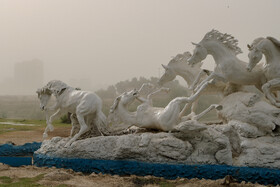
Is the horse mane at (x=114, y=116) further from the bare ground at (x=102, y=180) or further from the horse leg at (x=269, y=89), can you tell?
the horse leg at (x=269, y=89)

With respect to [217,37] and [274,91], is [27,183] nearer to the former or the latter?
[217,37]

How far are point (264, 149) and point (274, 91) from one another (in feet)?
5.53

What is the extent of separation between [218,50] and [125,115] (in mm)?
2412

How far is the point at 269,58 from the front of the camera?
5367 mm

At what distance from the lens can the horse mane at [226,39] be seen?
574 cm

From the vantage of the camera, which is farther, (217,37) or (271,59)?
(217,37)

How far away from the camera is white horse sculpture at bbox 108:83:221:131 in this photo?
17.2ft

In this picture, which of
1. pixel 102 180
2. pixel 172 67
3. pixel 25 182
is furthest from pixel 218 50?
pixel 25 182

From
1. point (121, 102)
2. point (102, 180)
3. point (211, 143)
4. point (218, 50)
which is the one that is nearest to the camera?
point (102, 180)

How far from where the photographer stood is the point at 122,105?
5.86 meters

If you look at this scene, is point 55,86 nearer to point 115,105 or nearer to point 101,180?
point 115,105

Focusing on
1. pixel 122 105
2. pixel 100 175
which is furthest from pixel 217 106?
pixel 100 175

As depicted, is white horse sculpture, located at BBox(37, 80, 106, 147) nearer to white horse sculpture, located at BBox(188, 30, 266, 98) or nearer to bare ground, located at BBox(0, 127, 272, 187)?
bare ground, located at BBox(0, 127, 272, 187)

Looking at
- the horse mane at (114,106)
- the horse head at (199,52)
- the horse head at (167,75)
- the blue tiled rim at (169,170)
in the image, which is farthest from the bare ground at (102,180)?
the horse head at (167,75)
